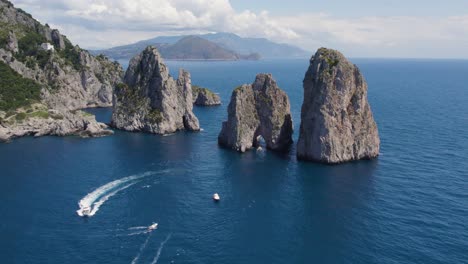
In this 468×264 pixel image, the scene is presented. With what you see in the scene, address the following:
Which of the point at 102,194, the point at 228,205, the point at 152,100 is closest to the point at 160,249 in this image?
the point at 228,205

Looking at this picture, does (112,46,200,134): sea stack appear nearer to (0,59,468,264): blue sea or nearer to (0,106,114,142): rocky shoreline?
(0,106,114,142): rocky shoreline

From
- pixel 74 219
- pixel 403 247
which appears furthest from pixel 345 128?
pixel 74 219

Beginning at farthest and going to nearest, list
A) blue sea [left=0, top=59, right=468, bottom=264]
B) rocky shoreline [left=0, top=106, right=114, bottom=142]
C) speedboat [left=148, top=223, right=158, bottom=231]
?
rocky shoreline [left=0, top=106, right=114, bottom=142] → speedboat [left=148, top=223, right=158, bottom=231] → blue sea [left=0, top=59, right=468, bottom=264]

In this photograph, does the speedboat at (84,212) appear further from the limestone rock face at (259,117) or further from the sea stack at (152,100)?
the sea stack at (152,100)

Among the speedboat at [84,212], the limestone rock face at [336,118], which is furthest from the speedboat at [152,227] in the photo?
the limestone rock face at [336,118]

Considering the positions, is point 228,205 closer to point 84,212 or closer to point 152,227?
point 152,227

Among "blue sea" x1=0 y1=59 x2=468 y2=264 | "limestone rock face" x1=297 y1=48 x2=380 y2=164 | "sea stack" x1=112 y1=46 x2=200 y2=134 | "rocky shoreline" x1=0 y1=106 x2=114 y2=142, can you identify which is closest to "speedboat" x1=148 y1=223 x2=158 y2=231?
"blue sea" x1=0 y1=59 x2=468 y2=264

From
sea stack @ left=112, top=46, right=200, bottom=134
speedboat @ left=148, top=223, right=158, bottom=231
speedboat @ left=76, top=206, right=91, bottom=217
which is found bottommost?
speedboat @ left=148, top=223, right=158, bottom=231
